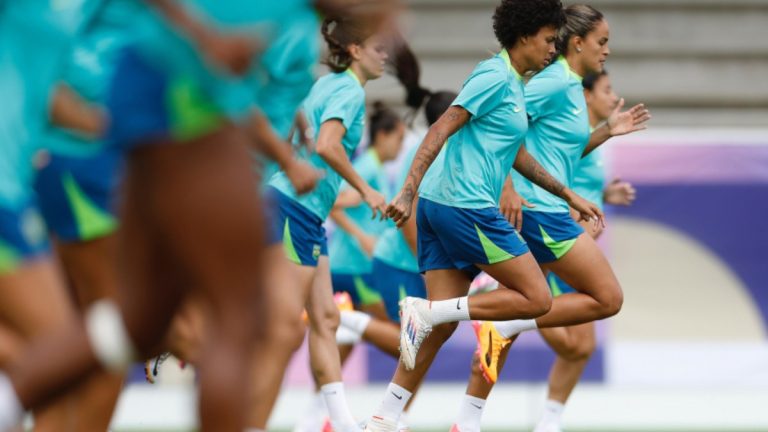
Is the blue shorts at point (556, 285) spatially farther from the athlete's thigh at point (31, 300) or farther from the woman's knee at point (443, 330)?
the athlete's thigh at point (31, 300)

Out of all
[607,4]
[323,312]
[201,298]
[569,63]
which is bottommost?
[323,312]

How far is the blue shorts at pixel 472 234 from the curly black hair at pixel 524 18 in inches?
34.0

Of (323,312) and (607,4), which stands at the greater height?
(607,4)

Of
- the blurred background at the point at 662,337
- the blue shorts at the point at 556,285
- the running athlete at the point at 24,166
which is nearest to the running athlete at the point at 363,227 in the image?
the blurred background at the point at 662,337

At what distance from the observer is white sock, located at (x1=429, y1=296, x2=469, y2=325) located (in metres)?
6.74

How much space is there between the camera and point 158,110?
3.13 metres

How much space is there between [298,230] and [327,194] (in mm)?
311

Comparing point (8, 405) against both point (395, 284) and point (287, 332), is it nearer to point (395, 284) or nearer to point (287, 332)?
point (287, 332)

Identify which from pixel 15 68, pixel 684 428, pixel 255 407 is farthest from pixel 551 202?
pixel 15 68

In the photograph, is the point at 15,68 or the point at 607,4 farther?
the point at 607,4

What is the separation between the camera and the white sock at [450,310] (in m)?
6.74

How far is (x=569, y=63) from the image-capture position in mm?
7695

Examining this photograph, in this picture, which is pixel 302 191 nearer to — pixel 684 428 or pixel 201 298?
pixel 201 298

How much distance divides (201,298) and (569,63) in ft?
15.9
